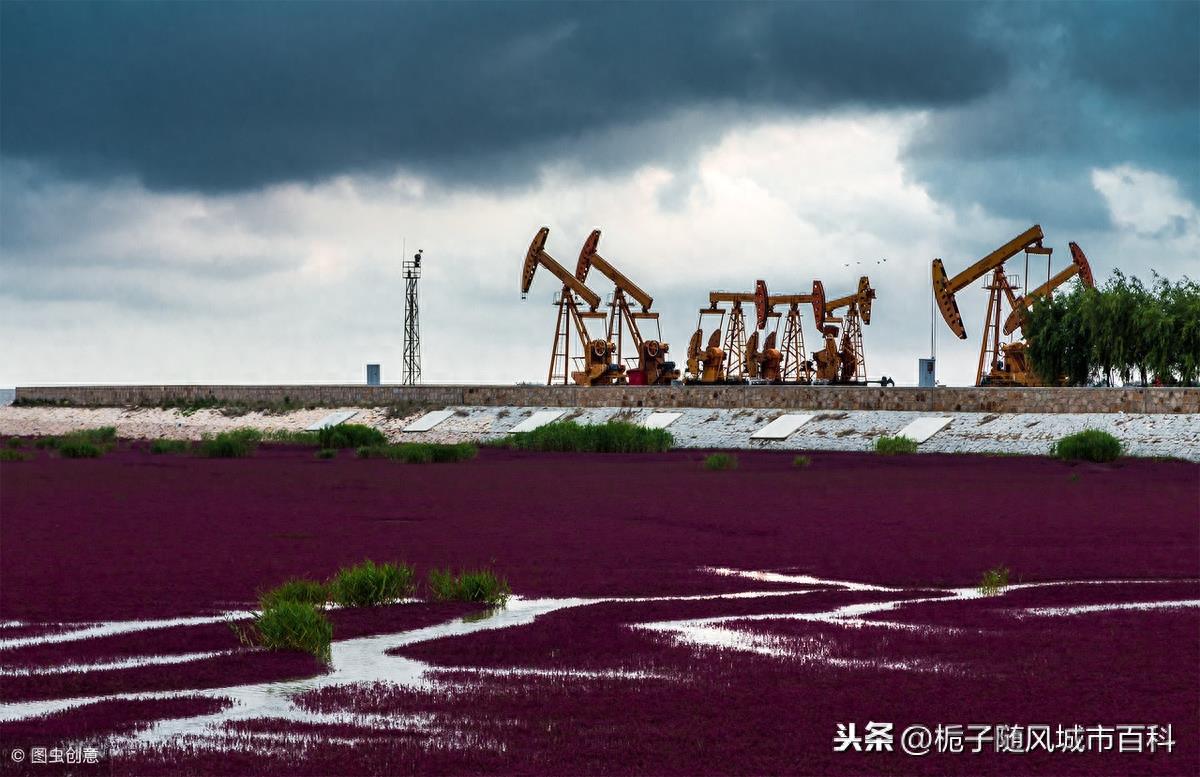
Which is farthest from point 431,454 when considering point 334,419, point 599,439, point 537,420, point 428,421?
point 334,419

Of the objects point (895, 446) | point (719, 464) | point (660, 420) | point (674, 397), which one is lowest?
point (719, 464)

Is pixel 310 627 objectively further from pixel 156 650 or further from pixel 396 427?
pixel 396 427

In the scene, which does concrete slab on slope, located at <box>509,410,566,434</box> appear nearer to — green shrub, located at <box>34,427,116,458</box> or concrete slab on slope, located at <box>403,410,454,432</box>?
concrete slab on slope, located at <box>403,410,454,432</box>

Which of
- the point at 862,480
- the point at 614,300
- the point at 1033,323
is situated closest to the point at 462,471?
the point at 862,480

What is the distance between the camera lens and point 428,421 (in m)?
63.5

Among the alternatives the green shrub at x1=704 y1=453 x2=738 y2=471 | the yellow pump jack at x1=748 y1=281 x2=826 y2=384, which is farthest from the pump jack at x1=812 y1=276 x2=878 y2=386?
the green shrub at x1=704 y1=453 x2=738 y2=471

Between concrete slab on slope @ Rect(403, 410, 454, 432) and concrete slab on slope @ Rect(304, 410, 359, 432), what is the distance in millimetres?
3987

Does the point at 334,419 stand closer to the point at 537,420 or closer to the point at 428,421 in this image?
the point at 428,421

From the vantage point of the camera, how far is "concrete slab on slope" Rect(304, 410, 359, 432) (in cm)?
6631

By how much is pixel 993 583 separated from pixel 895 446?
30.9 m

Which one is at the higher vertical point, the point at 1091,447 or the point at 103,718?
the point at 1091,447

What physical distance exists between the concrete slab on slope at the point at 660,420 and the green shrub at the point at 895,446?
→ 10181 mm

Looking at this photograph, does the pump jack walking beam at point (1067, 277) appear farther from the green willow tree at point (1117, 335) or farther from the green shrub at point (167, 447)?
the green shrub at point (167, 447)

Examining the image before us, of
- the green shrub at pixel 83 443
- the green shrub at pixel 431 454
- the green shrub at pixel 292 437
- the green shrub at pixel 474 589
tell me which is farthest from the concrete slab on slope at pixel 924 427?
the green shrub at pixel 474 589
